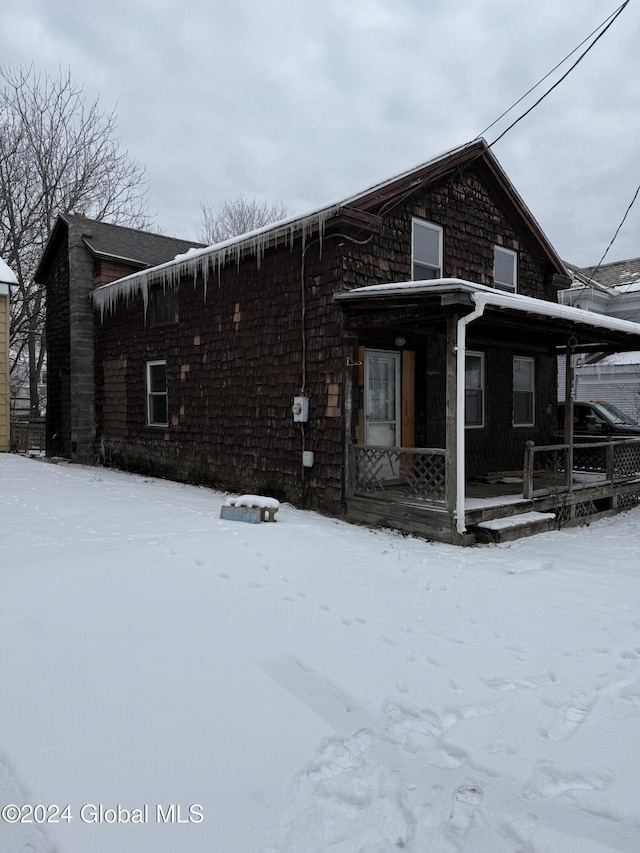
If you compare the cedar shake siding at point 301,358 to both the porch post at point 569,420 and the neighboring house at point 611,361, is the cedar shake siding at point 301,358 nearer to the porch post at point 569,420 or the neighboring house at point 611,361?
the porch post at point 569,420

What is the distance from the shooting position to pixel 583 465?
40.3 feet

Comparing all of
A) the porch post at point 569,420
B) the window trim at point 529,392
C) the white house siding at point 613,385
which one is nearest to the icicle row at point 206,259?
the porch post at point 569,420

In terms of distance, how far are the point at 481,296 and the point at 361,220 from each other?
255cm

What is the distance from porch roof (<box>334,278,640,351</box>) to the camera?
6727 millimetres

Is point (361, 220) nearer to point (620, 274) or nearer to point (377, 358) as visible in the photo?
point (377, 358)

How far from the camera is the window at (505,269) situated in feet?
37.8

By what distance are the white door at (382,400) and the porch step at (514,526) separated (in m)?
A: 2.36

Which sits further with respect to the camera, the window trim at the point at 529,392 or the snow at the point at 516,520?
the window trim at the point at 529,392

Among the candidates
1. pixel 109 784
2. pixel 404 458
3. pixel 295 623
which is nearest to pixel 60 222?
pixel 404 458

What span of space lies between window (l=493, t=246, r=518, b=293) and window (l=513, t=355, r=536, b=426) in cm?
150

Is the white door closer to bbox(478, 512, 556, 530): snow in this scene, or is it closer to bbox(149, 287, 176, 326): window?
bbox(478, 512, 556, 530): snow

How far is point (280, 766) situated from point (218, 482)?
27.6ft

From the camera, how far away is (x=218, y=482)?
1090 centimetres

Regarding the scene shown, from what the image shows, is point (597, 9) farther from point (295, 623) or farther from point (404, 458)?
point (295, 623)
